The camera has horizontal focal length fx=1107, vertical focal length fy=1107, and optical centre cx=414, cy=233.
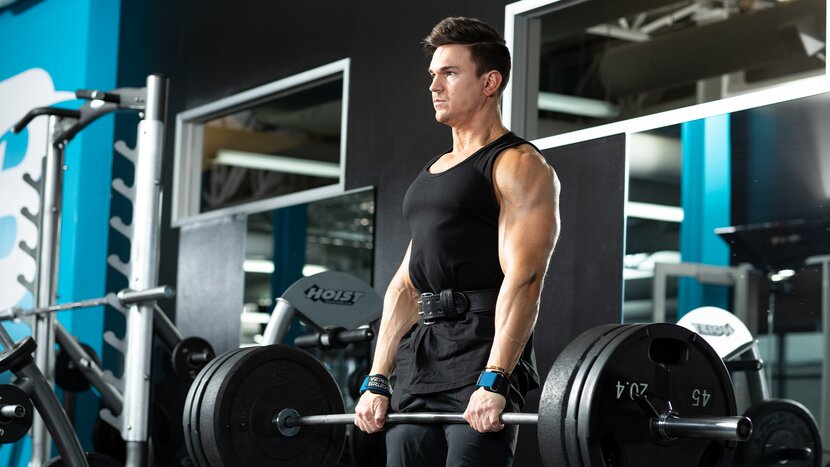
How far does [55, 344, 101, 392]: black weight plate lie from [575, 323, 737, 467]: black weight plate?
3.21m

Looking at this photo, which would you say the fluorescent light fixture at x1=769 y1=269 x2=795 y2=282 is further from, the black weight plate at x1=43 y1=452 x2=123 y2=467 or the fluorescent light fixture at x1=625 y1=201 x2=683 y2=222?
the black weight plate at x1=43 y1=452 x2=123 y2=467

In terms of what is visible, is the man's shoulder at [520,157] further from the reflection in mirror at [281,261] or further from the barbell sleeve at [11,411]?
the reflection in mirror at [281,261]

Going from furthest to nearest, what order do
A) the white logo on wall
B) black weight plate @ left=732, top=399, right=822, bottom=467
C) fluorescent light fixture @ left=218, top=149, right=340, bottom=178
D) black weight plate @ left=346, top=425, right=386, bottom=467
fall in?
fluorescent light fixture @ left=218, top=149, right=340, bottom=178, the white logo on wall, black weight plate @ left=346, top=425, right=386, bottom=467, black weight plate @ left=732, top=399, right=822, bottom=467

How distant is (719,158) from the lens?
10.5ft

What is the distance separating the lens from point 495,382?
205cm

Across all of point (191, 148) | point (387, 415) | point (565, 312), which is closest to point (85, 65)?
point (191, 148)

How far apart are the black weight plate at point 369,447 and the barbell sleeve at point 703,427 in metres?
1.58

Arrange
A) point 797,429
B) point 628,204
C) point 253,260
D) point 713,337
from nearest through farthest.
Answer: point 797,429 < point 713,337 < point 628,204 < point 253,260

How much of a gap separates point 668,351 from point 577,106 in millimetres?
4793

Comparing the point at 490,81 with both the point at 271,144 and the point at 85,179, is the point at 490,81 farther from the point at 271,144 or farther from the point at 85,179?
the point at 271,144

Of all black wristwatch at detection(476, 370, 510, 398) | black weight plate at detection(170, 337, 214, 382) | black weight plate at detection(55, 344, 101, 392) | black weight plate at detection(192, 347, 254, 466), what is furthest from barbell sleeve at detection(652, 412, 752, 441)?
black weight plate at detection(55, 344, 101, 392)

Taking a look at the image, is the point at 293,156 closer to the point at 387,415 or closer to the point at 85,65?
the point at 85,65

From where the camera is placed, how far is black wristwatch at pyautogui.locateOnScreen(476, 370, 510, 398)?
80.6 inches

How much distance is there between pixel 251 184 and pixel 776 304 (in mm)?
3432
